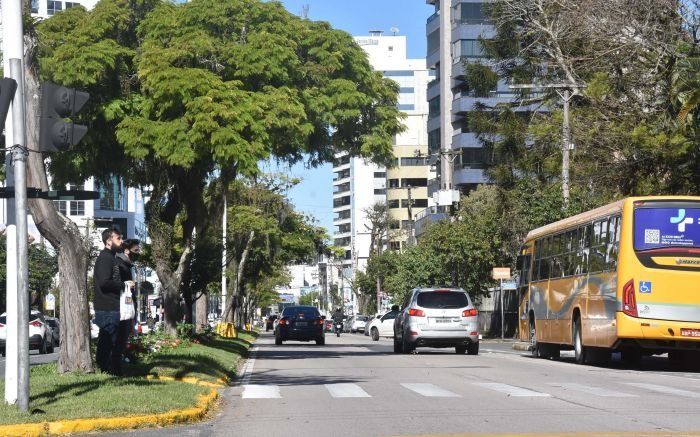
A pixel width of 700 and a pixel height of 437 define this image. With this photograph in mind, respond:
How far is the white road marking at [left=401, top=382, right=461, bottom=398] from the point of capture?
52.7 feet

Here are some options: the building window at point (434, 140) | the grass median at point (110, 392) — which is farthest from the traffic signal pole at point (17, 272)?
the building window at point (434, 140)

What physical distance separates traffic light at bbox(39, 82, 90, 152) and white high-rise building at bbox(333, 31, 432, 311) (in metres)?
104

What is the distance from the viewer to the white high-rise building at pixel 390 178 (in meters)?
138

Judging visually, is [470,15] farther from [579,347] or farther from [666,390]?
[666,390]

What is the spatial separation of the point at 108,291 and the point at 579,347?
43.0 ft

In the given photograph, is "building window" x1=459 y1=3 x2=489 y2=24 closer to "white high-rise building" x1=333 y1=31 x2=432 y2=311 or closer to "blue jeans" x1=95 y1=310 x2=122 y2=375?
"white high-rise building" x1=333 y1=31 x2=432 y2=311

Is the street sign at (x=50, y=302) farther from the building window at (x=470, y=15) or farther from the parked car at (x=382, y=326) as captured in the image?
the building window at (x=470, y=15)

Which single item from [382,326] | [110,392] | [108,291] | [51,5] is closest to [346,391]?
[108,291]

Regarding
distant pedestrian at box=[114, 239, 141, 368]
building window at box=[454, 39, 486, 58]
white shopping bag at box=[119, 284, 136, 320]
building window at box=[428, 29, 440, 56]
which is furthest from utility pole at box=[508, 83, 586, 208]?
building window at box=[428, 29, 440, 56]

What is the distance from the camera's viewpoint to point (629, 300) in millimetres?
22266

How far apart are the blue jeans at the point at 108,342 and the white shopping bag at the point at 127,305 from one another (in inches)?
21.9

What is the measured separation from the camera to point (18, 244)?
39.6 ft

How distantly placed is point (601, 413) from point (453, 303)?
18625 mm

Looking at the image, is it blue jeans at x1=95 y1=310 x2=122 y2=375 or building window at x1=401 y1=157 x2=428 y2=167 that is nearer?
blue jeans at x1=95 y1=310 x2=122 y2=375
